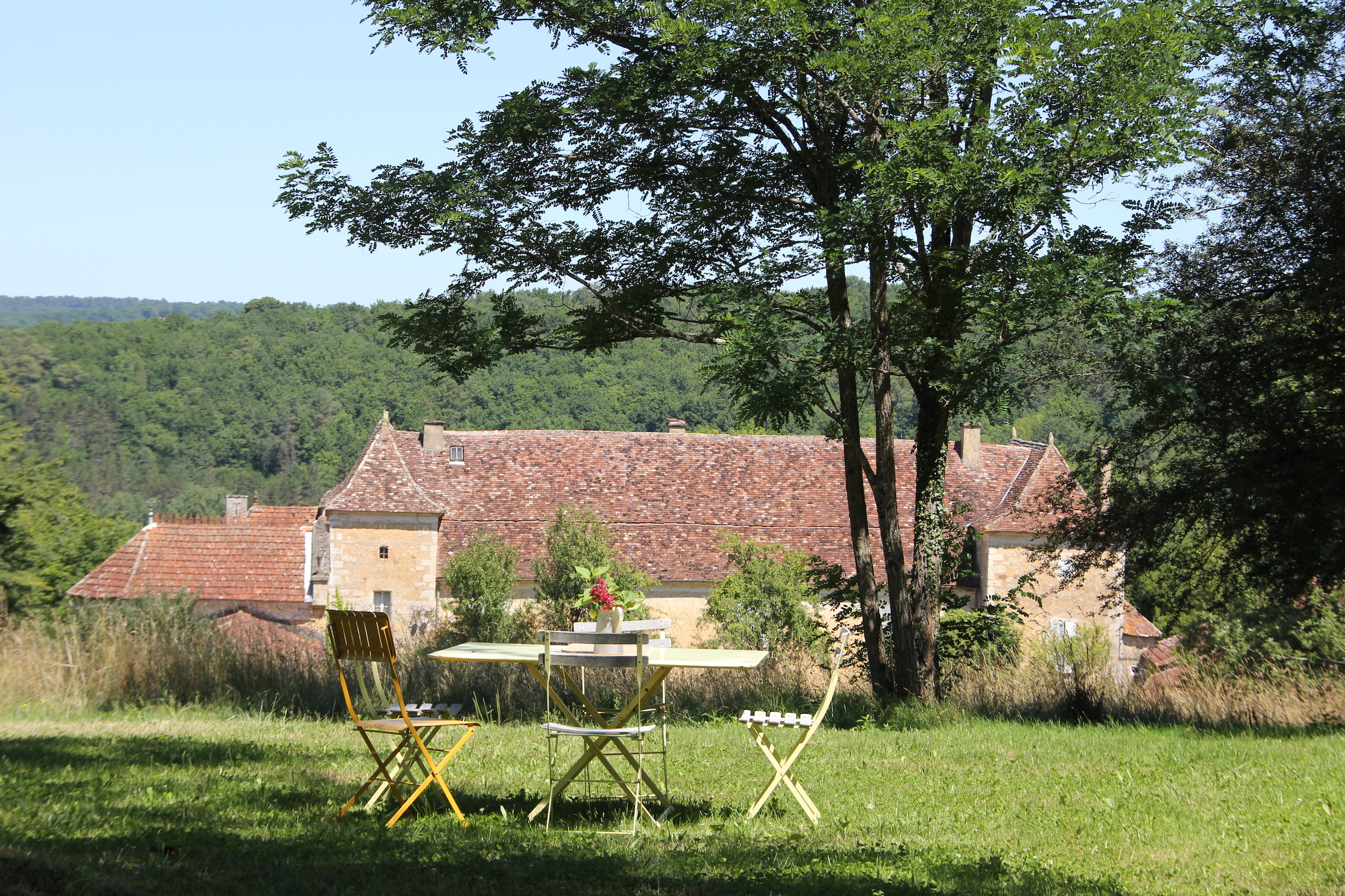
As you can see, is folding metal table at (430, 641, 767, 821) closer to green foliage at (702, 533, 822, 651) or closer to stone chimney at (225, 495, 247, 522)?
green foliage at (702, 533, 822, 651)

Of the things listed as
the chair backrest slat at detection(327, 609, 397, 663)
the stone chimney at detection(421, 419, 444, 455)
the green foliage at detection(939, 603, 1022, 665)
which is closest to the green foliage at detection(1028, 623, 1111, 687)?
the green foliage at detection(939, 603, 1022, 665)

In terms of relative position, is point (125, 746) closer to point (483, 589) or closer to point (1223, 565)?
point (1223, 565)

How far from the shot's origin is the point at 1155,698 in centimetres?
A: 1126

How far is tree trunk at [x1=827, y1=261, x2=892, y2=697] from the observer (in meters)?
11.5

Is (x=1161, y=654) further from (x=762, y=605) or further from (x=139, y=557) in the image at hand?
(x=139, y=557)

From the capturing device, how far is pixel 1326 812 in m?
6.16

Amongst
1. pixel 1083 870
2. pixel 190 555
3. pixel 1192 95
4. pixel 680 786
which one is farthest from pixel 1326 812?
pixel 190 555

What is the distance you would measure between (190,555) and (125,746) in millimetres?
35099

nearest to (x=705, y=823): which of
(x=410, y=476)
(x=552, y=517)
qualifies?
(x=552, y=517)

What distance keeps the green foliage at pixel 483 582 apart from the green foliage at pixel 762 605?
660 cm

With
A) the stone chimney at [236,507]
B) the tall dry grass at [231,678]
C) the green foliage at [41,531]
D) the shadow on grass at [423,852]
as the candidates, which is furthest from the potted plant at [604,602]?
the stone chimney at [236,507]

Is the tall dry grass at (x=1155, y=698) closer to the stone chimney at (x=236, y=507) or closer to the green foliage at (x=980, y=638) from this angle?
the green foliage at (x=980, y=638)

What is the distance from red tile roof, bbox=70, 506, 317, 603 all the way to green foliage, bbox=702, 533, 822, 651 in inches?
702

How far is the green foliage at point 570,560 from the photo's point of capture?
105 feet
